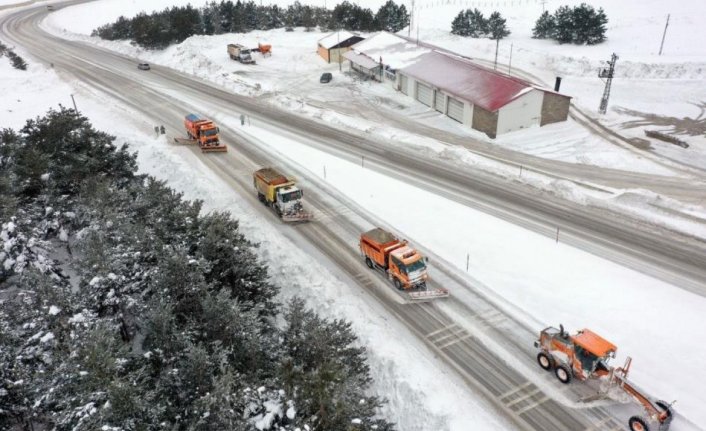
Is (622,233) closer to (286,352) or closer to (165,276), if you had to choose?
(286,352)

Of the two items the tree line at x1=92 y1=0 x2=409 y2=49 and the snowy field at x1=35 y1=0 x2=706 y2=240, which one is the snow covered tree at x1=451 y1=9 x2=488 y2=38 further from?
the tree line at x1=92 y1=0 x2=409 y2=49

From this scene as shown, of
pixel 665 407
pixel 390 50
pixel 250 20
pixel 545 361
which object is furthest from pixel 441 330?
pixel 250 20

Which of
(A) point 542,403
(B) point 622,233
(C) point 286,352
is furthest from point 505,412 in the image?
(B) point 622,233

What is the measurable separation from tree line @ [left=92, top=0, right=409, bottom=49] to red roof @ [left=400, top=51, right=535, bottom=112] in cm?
3940

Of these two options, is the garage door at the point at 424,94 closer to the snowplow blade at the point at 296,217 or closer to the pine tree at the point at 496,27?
the snowplow blade at the point at 296,217

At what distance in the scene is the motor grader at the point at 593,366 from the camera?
17.5 meters

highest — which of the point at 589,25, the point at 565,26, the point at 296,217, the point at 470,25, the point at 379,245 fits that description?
the point at 589,25

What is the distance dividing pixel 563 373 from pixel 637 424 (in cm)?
312

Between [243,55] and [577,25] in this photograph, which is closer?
[243,55]

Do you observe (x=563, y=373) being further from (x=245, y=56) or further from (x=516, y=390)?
(x=245, y=56)

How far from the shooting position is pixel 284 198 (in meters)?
33.2

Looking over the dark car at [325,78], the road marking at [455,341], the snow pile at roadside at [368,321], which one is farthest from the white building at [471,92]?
the road marking at [455,341]

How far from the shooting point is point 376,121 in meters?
56.9

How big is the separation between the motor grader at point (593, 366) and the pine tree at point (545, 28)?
287 ft
